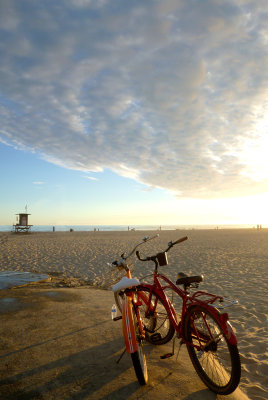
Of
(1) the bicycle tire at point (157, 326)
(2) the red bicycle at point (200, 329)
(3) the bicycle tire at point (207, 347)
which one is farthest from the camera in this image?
(1) the bicycle tire at point (157, 326)

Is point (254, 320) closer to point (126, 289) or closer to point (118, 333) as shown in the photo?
point (118, 333)

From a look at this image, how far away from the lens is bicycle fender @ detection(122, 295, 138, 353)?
2.60 m

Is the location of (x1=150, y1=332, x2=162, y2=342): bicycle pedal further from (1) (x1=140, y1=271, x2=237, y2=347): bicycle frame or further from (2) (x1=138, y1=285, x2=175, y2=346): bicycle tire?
(1) (x1=140, y1=271, x2=237, y2=347): bicycle frame

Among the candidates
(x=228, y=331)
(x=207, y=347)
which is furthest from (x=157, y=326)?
(x=228, y=331)

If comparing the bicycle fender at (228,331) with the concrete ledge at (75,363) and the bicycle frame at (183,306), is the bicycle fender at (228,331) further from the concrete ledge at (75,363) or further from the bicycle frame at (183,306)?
the concrete ledge at (75,363)

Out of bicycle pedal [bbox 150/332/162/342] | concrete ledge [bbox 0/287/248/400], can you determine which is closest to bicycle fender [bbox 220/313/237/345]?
concrete ledge [bbox 0/287/248/400]

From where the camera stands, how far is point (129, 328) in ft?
8.91

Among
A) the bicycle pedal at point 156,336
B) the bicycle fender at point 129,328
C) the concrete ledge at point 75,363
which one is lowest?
the concrete ledge at point 75,363

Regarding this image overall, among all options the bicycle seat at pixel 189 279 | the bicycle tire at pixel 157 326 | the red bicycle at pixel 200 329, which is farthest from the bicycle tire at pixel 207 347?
the bicycle tire at pixel 157 326

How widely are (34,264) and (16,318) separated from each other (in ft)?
30.4

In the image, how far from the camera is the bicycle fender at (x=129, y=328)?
8.54ft

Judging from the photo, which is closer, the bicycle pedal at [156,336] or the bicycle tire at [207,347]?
the bicycle tire at [207,347]

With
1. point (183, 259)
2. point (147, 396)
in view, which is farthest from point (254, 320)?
point (183, 259)

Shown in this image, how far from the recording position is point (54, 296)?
575 centimetres
